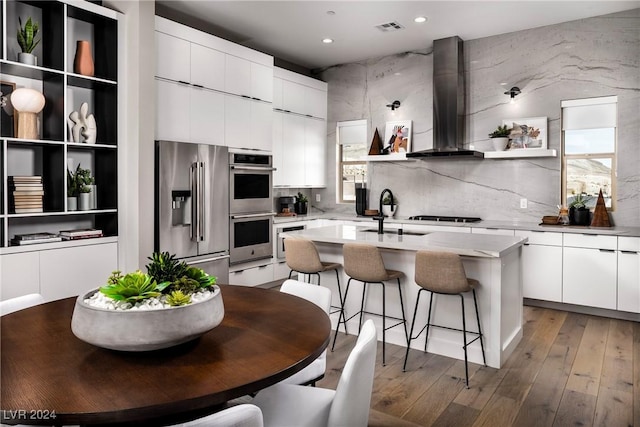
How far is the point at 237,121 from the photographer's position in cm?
489

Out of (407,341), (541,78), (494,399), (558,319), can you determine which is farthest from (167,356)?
(541,78)

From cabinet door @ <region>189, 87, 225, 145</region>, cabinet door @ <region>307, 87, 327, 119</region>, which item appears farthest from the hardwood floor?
cabinet door @ <region>307, 87, 327, 119</region>

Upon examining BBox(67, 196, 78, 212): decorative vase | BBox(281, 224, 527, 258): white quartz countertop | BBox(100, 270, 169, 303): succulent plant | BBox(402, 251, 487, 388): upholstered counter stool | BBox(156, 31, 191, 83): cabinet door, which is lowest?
BBox(402, 251, 487, 388): upholstered counter stool

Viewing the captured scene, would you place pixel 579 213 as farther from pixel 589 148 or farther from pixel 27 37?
pixel 27 37

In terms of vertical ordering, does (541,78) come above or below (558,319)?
above

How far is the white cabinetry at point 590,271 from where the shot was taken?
13.6 ft

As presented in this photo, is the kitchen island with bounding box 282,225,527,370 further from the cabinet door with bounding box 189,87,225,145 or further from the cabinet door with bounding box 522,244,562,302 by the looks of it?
the cabinet door with bounding box 189,87,225,145

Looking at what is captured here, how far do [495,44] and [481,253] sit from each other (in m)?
3.43

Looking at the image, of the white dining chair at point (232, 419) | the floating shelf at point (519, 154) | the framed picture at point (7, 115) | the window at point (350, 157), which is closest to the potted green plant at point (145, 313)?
the white dining chair at point (232, 419)

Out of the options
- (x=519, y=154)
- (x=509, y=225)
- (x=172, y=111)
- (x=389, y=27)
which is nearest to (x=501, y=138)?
(x=519, y=154)

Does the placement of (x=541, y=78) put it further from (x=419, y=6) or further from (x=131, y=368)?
(x=131, y=368)

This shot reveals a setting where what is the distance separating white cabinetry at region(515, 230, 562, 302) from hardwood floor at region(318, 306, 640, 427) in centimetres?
73

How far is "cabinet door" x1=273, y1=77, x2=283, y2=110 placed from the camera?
5625 millimetres

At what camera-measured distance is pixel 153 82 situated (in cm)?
390
